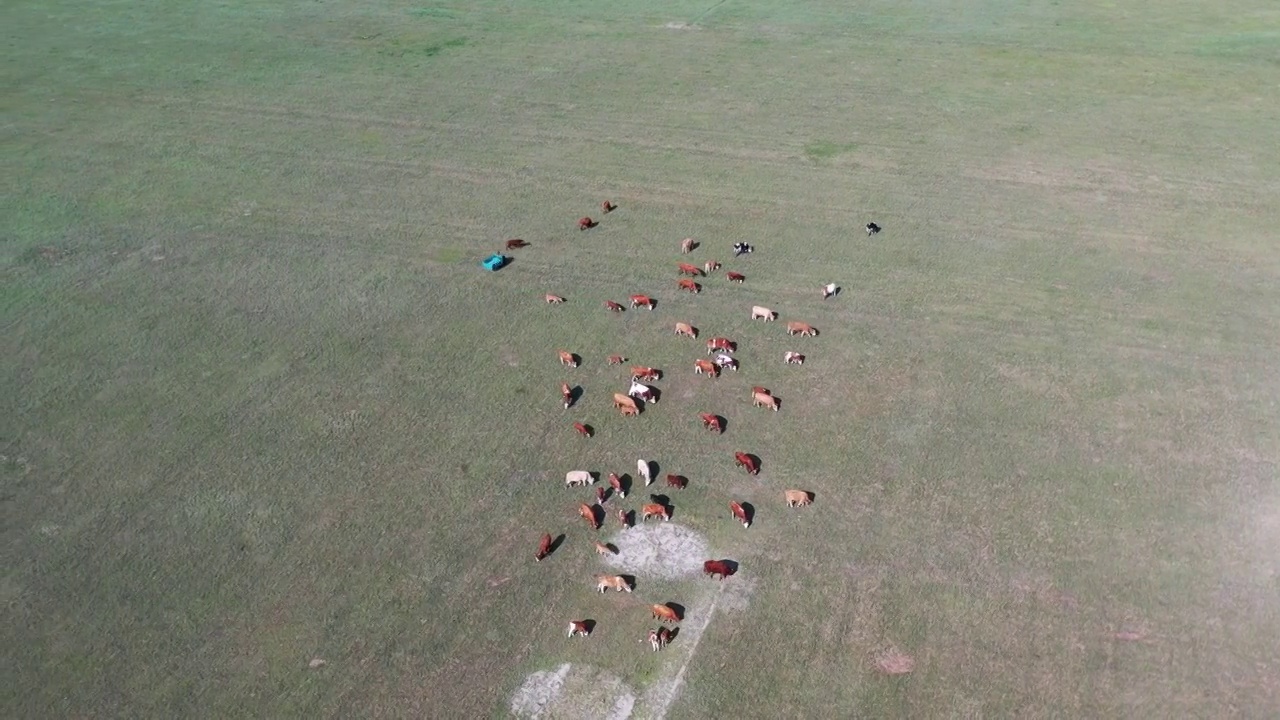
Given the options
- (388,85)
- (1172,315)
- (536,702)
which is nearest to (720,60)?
(388,85)

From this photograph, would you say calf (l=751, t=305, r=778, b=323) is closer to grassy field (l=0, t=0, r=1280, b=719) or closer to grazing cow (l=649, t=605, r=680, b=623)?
grassy field (l=0, t=0, r=1280, b=719)

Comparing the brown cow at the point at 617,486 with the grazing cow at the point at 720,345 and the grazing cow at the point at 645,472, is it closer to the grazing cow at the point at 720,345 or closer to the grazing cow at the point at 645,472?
the grazing cow at the point at 645,472

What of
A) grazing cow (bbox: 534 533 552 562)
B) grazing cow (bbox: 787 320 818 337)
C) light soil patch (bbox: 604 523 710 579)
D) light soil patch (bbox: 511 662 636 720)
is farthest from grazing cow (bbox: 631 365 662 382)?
light soil patch (bbox: 511 662 636 720)

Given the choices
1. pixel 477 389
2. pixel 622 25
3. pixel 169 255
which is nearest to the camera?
pixel 477 389

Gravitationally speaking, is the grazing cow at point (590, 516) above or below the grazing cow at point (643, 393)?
below

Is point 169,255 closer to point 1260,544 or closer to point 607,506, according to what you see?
point 607,506

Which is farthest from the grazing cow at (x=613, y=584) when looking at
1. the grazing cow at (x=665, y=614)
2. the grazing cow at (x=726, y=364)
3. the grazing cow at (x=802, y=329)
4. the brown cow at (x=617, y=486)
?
the grazing cow at (x=802, y=329)

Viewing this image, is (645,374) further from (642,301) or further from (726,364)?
(642,301)

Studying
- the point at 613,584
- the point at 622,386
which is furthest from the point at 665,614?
the point at 622,386
